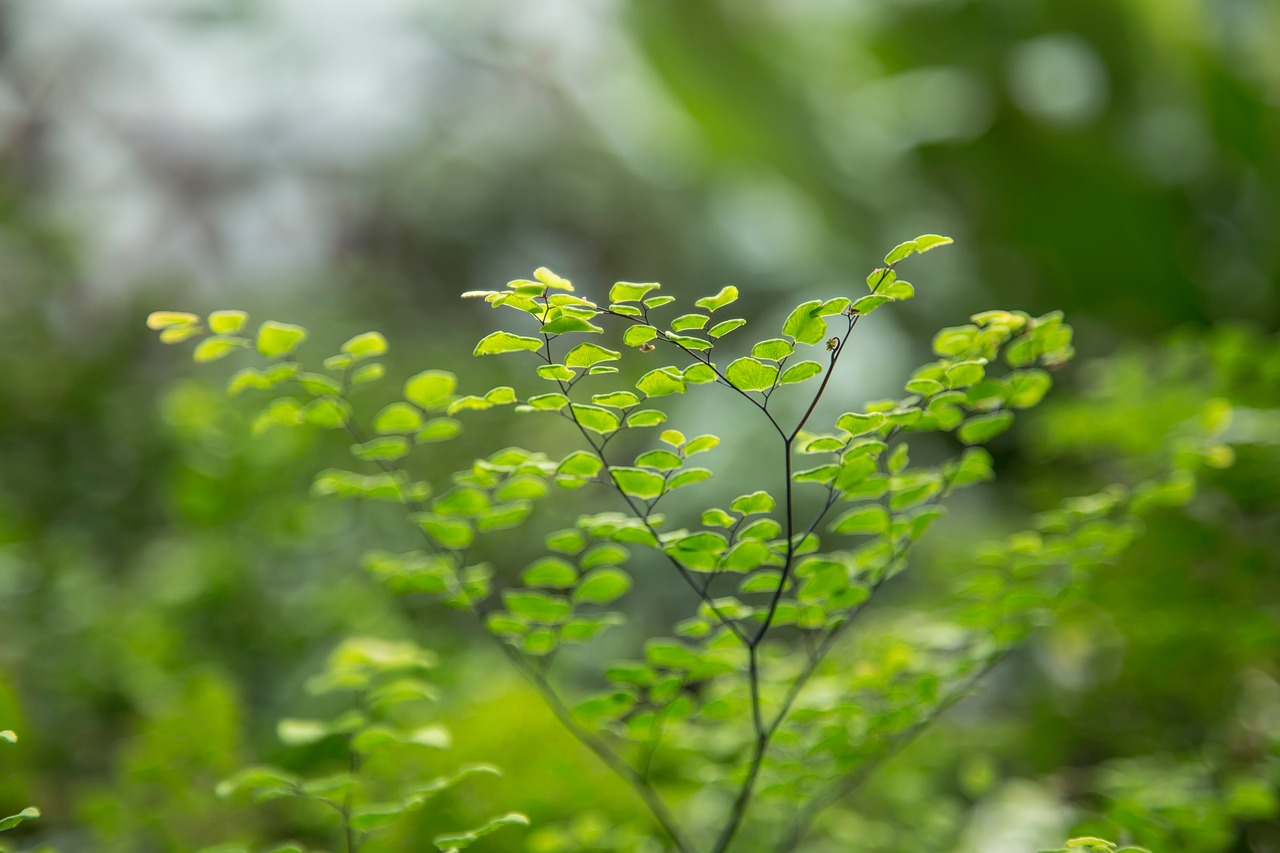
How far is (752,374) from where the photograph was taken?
53 cm

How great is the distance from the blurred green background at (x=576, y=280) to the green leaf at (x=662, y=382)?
49cm

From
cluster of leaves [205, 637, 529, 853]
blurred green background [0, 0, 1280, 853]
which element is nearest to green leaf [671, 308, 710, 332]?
cluster of leaves [205, 637, 529, 853]

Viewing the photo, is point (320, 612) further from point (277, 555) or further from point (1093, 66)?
point (1093, 66)

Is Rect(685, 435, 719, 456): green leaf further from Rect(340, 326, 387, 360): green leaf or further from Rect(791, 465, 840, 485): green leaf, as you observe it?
Rect(340, 326, 387, 360): green leaf

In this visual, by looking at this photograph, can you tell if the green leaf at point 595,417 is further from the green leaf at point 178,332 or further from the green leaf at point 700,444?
the green leaf at point 178,332

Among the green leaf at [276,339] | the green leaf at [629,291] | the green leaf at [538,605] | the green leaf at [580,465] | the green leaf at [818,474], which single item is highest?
the green leaf at [276,339]

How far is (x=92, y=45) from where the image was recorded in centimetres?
318

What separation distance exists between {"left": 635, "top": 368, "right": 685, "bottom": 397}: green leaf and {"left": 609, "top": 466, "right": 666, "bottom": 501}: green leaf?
0.05 metres

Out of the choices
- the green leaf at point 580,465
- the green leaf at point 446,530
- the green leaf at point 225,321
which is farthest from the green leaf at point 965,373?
the green leaf at point 225,321

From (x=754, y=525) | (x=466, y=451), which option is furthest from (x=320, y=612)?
(x=754, y=525)

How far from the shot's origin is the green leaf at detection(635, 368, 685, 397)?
0.52m

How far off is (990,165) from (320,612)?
5.95 feet

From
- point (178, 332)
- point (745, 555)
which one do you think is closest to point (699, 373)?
point (745, 555)

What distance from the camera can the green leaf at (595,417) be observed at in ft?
1.74
